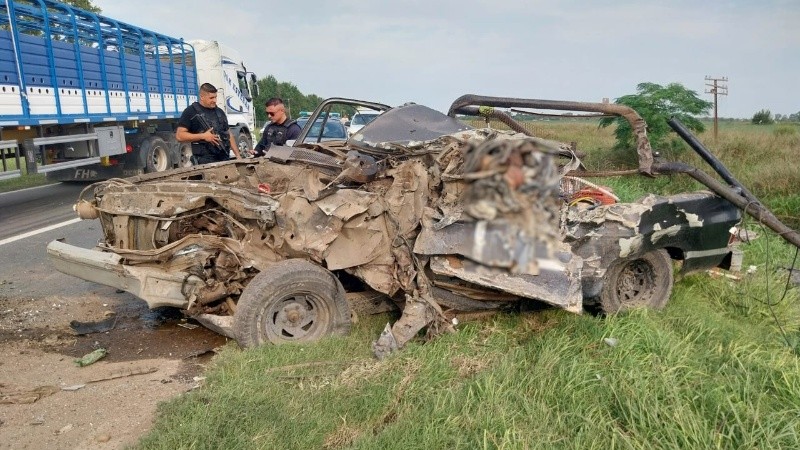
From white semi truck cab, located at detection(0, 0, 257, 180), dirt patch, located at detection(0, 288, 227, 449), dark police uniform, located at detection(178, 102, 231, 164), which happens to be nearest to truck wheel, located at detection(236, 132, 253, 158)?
white semi truck cab, located at detection(0, 0, 257, 180)

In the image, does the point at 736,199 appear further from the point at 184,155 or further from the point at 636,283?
the point at 184,155

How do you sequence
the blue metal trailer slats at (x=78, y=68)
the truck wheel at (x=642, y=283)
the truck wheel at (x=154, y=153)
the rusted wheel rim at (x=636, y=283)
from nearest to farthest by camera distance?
the truck wheel at (x=642, y=283)
the rusted wheel rim at (x=636, y=283)
the blue metal trailer slats at (x=78, y=68)
the truck wheel at (x=154, y=153)

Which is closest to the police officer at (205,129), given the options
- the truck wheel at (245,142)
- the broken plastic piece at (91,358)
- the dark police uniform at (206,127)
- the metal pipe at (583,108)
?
the dark police uniform at (206,127)

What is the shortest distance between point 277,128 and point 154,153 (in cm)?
690

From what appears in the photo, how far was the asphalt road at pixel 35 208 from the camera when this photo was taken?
7799 millimetres

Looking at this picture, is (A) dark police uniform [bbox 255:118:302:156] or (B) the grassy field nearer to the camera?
(B) the grassy field

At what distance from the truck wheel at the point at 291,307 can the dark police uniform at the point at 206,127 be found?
10.3 feet

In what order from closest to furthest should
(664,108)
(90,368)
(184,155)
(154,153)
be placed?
(90,368), (154,153), (664,108), (184,155)

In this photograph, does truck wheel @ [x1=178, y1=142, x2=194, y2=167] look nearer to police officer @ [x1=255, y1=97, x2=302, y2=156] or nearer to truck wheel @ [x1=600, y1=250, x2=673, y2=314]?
police officer @ [x1=255, y1=97, x2=302, y2=156]

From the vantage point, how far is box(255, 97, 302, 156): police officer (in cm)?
650

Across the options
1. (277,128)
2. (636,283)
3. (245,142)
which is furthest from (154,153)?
(636,283)

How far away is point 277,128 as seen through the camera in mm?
6680

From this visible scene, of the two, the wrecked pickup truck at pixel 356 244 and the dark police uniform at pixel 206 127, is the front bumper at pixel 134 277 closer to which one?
the wrecked pickup truck at pixel 356 244

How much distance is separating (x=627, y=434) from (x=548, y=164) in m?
2.34
